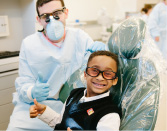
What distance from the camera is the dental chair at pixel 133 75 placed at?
0.94 m

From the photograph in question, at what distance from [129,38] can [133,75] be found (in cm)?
23

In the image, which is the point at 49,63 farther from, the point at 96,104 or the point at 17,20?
the point at 17,20

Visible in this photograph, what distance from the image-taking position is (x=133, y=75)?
42.0 inches

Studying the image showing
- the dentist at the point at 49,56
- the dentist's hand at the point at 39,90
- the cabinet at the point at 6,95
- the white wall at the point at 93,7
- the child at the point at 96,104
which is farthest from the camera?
the white wall at the point at 93,7

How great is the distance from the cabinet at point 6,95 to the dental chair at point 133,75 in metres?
1.22

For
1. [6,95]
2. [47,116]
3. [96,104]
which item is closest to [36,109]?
[47,116]

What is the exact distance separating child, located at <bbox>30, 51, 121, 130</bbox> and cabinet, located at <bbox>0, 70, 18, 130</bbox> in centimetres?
99

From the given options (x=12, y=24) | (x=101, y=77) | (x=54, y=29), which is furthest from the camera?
(x=12, y=24)

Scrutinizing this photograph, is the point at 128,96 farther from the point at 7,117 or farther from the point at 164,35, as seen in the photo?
the point at 164,35

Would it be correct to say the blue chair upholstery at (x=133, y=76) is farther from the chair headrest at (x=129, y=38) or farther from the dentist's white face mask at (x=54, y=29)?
the dentist's white face mask at (x=54, y=29)

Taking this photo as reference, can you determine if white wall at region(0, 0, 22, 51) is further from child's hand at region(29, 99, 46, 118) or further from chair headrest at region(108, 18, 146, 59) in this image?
chair headrest at region(108, 18, 146, 59)

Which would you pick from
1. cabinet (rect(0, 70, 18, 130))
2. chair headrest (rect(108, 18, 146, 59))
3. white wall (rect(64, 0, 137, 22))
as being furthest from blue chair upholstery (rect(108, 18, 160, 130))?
white wall (rect(64, 0, 137, 22))

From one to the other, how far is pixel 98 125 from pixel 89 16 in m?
2.83

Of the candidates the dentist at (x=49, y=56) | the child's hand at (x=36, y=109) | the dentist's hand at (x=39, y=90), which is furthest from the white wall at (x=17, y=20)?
the child's hand at (x=36, y=109)
